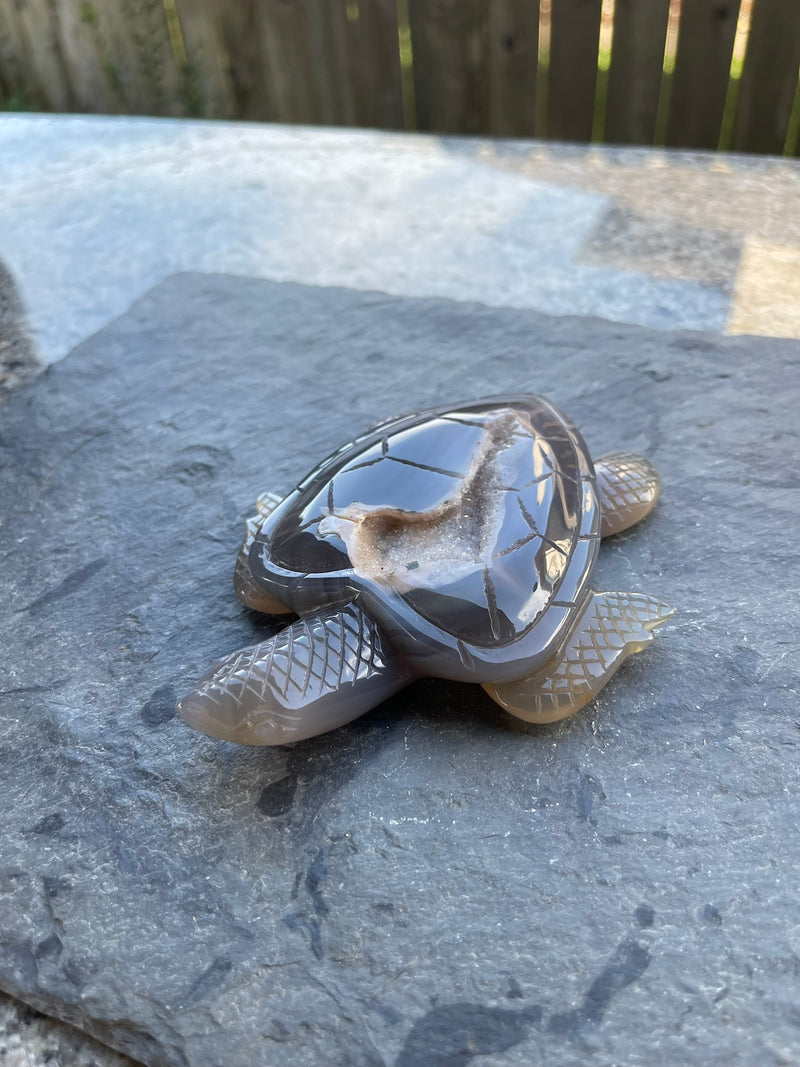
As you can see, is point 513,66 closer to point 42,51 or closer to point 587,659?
point 42,51

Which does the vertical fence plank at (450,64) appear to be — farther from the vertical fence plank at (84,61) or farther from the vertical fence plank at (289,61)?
the vertical fence plank at (84,61)

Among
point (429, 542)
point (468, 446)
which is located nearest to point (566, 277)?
point (468, 446)

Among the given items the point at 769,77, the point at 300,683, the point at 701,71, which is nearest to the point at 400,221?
the point at 701,71

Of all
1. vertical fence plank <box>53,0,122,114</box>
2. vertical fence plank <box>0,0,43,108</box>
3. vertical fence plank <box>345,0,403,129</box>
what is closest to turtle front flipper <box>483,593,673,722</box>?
vertical fence plank <box>345,0,403,129</box>

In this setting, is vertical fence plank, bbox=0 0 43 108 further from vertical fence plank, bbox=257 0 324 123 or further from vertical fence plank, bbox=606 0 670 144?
vertical fence plank, bbox=606 0 670 144

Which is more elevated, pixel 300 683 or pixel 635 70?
pixel 300 683
